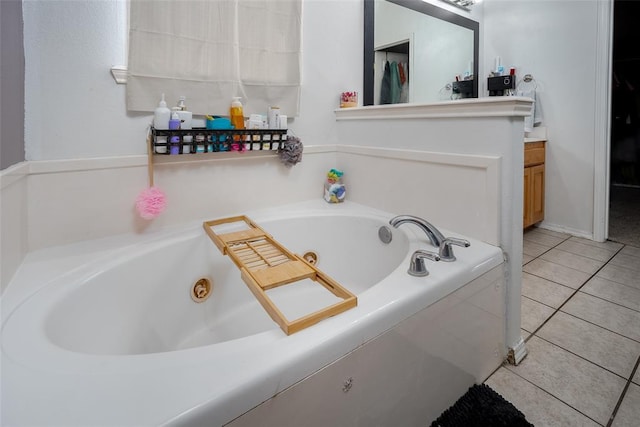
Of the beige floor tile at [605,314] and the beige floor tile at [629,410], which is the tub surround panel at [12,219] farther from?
the beige floor tile at [605,314]

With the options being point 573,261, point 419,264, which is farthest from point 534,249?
point 419,264

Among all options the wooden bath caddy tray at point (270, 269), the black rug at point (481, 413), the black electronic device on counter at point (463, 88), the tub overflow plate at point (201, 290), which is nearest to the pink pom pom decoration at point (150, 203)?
the wooden bath caddy tray at point (270, 269)

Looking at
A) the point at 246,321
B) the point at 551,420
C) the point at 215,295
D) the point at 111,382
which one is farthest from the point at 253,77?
the point at 551,420

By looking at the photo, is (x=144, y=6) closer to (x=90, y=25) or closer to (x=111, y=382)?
(x=90, y=25)

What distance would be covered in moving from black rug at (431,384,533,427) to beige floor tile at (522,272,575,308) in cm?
86

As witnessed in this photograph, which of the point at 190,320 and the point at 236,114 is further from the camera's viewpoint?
the point at 236,114

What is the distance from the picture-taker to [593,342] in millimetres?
1437

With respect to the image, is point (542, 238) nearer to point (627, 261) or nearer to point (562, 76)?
point (627, 261)

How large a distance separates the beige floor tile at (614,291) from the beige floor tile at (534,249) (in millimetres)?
443

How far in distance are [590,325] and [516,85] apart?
7.34 ft

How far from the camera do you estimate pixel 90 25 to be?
4.02ft

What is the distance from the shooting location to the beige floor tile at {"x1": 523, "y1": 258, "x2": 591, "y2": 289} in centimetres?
197

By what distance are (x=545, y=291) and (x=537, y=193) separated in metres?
1.24

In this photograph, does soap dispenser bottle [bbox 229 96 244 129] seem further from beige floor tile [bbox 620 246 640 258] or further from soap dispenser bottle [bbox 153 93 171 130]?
beige floor tile [bbox 620 246 640 258]
